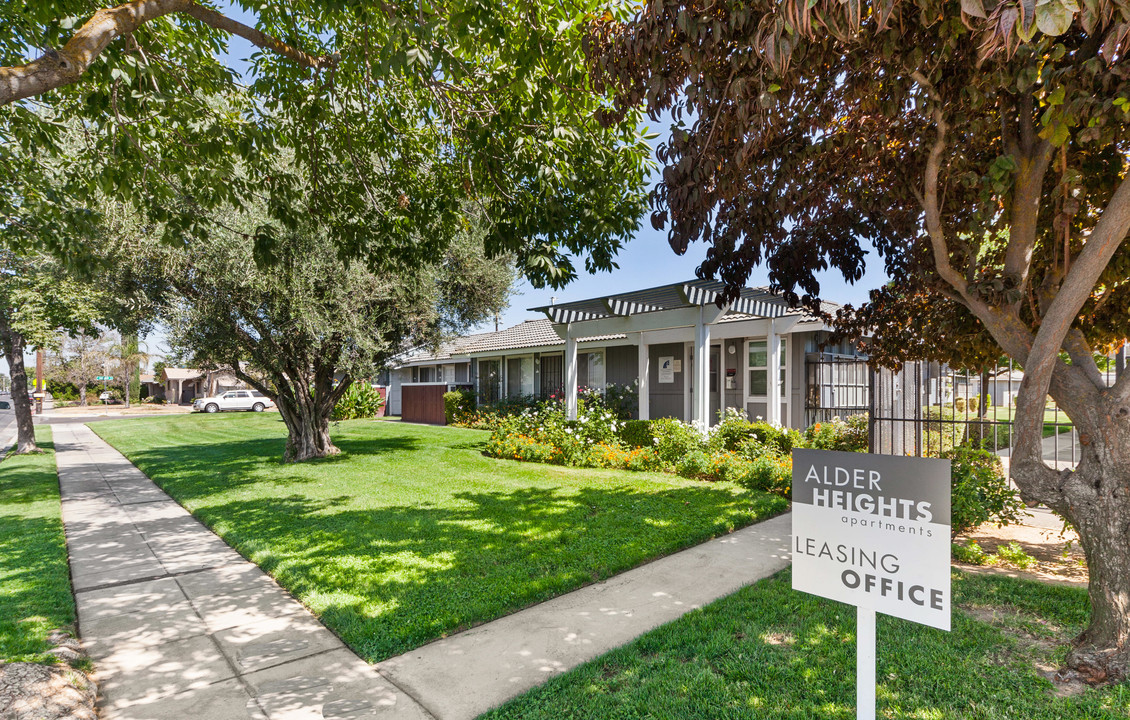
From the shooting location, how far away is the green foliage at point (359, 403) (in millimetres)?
25453

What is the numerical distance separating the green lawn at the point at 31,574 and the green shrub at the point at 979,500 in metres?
7.66

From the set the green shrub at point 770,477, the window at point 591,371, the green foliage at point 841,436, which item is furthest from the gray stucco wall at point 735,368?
the green shrub at point 770,477

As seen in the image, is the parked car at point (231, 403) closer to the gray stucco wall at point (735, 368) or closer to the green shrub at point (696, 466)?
the gray stucco wall at point (735, 368)

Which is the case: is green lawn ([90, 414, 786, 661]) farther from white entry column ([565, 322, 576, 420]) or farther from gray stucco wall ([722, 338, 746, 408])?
gray stucco wall ([722, 338, 746, 408])

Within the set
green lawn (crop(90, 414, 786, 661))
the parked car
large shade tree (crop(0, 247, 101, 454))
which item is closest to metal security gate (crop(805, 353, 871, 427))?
green lawn (crop(90, 414, 786, 661))

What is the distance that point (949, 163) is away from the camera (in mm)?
4105

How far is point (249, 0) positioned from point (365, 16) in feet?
5.32

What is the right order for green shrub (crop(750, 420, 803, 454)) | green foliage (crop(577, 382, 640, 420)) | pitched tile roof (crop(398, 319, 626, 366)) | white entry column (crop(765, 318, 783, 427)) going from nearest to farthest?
green shrub (crop(750, 420, 803, 454))
white entry column (crop(765, 318, 783, 427))
green foliage (crop(577, 382, 640, 420))
pitched tile roof (crop(398, 319, 626, 366))

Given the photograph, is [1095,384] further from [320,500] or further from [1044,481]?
[320,500]

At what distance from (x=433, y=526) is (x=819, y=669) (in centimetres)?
446

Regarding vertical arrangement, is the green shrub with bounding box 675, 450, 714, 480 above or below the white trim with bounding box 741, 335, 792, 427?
below

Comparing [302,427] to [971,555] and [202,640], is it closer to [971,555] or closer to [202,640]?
[202,640]

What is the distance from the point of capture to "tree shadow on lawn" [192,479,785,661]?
424 centimetres

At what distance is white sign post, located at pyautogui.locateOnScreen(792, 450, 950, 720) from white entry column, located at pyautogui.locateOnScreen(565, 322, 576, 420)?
1008 cm
